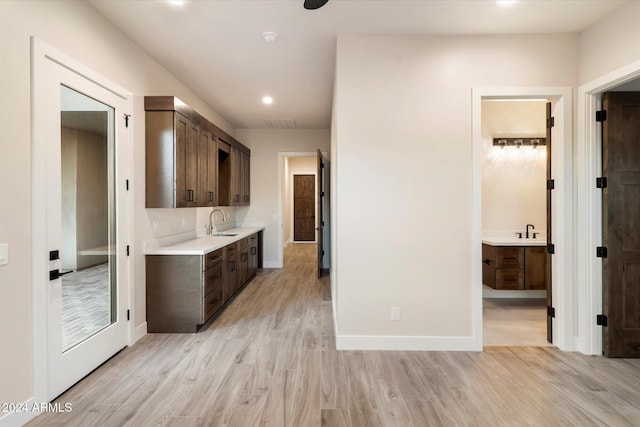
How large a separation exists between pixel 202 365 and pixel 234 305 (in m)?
1.58

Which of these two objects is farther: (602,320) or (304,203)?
(304,203)

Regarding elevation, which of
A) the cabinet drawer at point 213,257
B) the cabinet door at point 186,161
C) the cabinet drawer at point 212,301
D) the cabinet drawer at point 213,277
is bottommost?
the cabinet drawer at point 212,301

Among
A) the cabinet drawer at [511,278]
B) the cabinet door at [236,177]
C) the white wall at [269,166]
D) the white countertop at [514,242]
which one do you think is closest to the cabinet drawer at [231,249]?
the cabinet door at [236,177]

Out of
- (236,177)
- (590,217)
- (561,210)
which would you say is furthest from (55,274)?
(590,217)

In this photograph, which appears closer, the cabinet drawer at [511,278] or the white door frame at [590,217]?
the white door frame at [590,217]

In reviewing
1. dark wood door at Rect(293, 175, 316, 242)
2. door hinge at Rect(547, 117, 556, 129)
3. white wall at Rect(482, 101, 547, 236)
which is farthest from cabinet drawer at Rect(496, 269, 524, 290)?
dark wood door at Rect(293, 175, 316, 242)

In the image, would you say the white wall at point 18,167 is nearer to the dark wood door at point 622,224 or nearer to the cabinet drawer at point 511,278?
the dark wood door at point 622,224

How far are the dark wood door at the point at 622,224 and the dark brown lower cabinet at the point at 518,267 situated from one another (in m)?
1.39

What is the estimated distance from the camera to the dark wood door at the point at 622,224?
8.86 feet

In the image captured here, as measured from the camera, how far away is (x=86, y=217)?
2498 millimetres

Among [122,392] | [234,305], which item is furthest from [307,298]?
[122,392]

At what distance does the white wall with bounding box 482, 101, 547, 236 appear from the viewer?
4543 mm

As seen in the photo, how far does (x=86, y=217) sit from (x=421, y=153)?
2.91 metres

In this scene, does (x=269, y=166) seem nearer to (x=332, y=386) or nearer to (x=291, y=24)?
(x=291, y=24)
